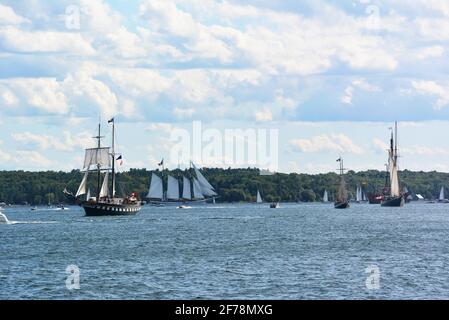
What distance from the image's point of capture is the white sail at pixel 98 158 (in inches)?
6301

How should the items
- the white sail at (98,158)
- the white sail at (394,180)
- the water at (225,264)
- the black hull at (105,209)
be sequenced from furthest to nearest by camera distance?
the white sail at (394,180), the white sail at (98,158), the black hull at (105,209), the water at (225,264)

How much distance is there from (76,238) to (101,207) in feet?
191

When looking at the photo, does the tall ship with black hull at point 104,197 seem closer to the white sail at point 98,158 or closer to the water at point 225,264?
the white sail at point 98,158

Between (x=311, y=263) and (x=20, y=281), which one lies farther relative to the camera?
(x=311, y=263)

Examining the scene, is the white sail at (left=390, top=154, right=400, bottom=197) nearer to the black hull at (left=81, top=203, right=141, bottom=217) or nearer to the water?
the black hull at (left=81, top=203, right=141, bottom=217)

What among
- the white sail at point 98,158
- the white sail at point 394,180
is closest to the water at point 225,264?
the white sail at point 98,158

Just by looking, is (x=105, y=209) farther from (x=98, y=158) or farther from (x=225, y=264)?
(x=225, y=264)

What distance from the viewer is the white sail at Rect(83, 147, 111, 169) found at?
525 ft

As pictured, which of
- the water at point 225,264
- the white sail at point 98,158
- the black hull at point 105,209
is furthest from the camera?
the white sail at point 98,158

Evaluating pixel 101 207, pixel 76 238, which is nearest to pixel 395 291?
pixel 76 238
